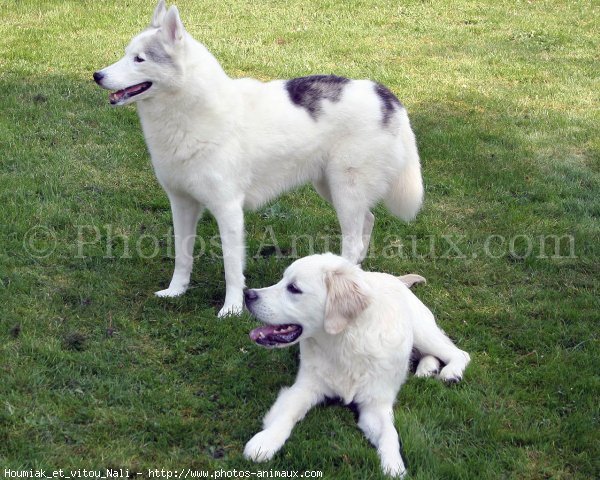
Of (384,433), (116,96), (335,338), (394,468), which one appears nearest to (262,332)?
(335,338)

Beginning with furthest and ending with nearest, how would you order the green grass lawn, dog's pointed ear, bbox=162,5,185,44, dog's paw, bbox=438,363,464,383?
dog's pointed ear, bbox=162,5,185,44, dog's paw, bbox=438,363,464,383, the green grass lawn

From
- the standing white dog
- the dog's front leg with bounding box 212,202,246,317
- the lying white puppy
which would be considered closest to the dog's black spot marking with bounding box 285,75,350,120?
the standing white dog

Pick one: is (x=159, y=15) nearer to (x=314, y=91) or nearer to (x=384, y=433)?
(x=314, y=91)

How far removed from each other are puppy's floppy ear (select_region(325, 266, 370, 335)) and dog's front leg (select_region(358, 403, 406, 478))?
42 centimetres

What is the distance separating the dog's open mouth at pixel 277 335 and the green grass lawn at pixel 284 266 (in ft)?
1.17

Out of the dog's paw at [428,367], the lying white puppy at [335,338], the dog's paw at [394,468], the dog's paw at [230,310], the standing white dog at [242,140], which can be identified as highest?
the standing white dog at [242,140]

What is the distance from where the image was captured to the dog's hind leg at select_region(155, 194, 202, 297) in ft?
16.0

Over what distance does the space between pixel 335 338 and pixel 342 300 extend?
0.76 ft

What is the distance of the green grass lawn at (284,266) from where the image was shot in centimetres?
350

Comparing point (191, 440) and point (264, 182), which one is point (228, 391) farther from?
point (264, 182)

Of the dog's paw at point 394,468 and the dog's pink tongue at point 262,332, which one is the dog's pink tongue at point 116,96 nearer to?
the dog's pink tongue at point 262,332

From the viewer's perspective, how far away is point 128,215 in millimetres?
5852

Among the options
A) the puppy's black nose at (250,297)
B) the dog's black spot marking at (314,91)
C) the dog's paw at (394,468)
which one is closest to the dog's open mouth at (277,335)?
the puppy's black nose at (250,297)

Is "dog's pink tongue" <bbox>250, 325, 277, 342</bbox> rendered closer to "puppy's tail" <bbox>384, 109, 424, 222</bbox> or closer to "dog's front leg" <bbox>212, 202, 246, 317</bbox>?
"dog's front leg" <bbox>212, 202, 246, 317</bbox>
